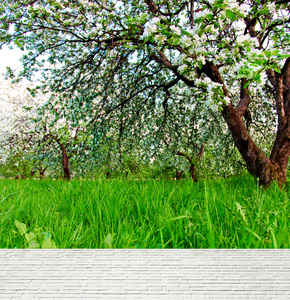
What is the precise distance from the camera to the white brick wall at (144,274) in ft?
1.97

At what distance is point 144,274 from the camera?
67 centimetres

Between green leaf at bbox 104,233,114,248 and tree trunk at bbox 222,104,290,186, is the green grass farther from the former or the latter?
tree trunk at bbox 222,104,290,186

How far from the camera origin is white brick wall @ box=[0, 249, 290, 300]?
601mm

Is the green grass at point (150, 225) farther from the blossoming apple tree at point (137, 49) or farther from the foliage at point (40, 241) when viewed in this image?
the blossoming apple tree at point (137, 49)

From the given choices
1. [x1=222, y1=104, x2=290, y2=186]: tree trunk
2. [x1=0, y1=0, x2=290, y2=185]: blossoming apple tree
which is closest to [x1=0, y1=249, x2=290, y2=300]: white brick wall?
[x1=0, y1=0, x2=290, y2=185]: blossoming apple tree

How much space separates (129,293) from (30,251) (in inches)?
14.7

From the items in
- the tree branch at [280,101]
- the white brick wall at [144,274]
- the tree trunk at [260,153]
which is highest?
the tree branch at [280,101]

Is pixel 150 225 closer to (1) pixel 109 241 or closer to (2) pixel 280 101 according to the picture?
(1) pixel 109 241

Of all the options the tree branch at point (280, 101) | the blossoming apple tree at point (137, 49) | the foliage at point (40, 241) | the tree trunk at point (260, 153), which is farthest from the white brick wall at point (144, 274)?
the tree branch at point (280, 101)

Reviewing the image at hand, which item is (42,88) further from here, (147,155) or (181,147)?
(181,147)

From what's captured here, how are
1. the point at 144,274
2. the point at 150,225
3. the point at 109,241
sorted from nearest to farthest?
1. the point at 144,274
2. the point at 109,241
3. the point at 150,225

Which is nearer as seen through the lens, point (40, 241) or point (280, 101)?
point (40, 241)

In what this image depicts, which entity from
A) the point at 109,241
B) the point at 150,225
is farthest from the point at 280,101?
the point at 109,241

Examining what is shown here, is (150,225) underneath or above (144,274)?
underneath
